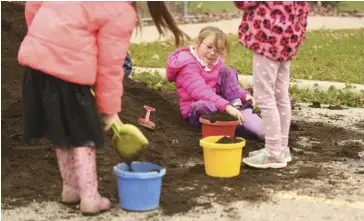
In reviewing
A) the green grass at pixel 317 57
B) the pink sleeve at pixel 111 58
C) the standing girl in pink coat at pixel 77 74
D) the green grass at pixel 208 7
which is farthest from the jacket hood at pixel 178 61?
the green grass at pixel 208 7

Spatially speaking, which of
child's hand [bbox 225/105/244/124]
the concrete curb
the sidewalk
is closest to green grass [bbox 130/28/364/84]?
the concrete curb

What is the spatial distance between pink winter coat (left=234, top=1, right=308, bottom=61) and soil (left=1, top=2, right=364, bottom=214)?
34.3 inches

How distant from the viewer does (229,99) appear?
6.74 meters

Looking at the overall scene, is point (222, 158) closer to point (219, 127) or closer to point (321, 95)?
point (219, 127)

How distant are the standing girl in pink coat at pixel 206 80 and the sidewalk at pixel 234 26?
744 cm

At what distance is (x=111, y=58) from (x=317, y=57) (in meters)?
8.22

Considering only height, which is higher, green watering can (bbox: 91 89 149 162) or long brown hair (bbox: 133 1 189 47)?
long brown hair (bbox: 133 1 189 47)

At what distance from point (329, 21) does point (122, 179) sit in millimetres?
15250

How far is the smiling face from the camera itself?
251 inches

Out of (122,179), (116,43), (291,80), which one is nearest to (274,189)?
(122,179)

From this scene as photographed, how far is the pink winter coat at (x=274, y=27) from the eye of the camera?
5199mm

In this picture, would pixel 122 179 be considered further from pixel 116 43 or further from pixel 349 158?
pixel 349 158

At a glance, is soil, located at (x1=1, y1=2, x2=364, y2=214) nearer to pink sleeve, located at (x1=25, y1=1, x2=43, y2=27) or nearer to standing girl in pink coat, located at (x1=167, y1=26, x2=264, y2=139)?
standing girl in pink coat, located at (x1=167, y1=26, x2=264, y2=139)

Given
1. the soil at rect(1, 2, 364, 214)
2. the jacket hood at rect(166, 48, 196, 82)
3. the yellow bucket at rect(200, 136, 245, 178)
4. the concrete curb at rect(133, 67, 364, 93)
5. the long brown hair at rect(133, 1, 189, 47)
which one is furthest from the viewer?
the concrete curb at rect(133, 67, 364, 93)
